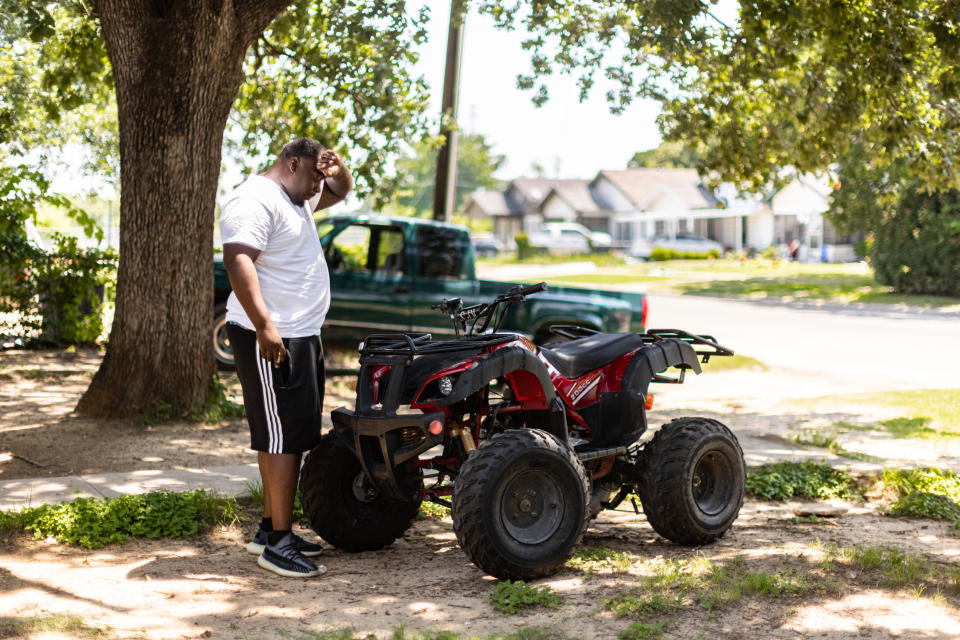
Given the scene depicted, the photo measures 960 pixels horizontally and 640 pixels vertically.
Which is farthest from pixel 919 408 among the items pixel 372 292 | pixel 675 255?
pixel 675 255

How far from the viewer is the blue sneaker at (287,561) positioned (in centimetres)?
496

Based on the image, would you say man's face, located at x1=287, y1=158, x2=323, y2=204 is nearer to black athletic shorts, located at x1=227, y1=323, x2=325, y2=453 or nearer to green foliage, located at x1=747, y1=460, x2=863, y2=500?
black athletic shorts, located at x1=227, y1=323, x2=325, y2=453

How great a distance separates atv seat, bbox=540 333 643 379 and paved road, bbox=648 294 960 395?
7.46 m

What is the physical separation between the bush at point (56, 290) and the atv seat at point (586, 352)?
866cm

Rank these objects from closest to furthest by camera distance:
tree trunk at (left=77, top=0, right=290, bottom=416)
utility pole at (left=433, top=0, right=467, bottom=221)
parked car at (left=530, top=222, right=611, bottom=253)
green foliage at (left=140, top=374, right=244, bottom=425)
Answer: tree trunk at (left=77, top=0, right=290, bottom=416)
green foliage at (left=140, top=374, right=244, bottom=425)
utility pole at (left=433, top=0, right=467, bottom=221)
parked car at (left=530, top=222, right=611, bottom=253)

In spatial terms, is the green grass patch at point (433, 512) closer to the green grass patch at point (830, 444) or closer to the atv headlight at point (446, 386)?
the atv headlight at point (446, 386)

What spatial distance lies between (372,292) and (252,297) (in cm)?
726

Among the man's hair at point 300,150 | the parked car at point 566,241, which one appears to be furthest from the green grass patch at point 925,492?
the parked car at point 566,241

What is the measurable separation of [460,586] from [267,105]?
1122 cm

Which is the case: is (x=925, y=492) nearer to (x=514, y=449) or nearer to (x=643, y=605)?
(x=643, y=605)

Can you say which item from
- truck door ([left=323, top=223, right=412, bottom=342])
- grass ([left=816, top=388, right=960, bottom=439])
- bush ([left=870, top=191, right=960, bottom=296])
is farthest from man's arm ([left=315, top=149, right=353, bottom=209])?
bush ([left=870, top=191, right=960, bottom=296])

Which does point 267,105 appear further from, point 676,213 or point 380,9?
point 676,213

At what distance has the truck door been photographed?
11.9m

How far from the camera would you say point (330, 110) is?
13836 millimetres
